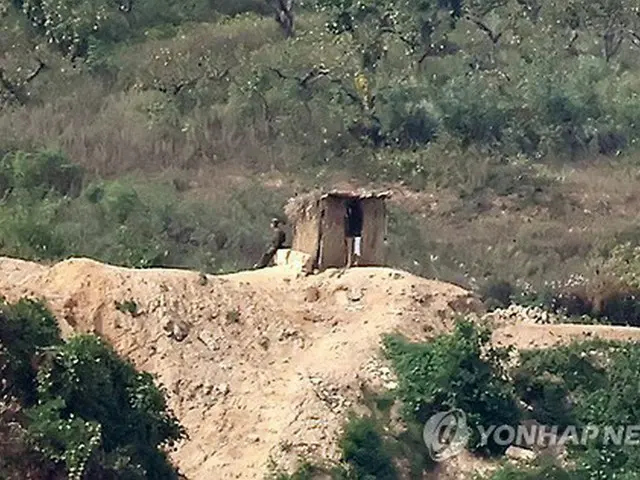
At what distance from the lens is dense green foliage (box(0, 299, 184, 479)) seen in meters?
20.0

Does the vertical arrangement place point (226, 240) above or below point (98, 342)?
below

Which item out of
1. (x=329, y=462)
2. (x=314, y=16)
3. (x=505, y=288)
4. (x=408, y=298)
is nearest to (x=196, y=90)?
(x=314, y=16)

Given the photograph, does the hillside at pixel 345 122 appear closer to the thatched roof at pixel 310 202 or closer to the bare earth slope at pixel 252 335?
the thatched roof at pixel 310 202

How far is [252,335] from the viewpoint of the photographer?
79.7 ft

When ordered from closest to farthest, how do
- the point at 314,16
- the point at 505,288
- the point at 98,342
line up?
the point at 98,342
the point at 505,288
the point at 314,16

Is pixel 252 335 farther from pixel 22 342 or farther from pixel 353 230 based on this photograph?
pixel 22 342

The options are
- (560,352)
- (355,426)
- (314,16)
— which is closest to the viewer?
(355,426)

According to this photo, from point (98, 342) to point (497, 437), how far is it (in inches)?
195

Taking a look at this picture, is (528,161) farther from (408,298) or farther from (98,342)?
(98,342)

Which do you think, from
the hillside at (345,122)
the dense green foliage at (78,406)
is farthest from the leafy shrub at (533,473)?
the hillside at (345,122)

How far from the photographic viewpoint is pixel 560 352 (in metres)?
24.6

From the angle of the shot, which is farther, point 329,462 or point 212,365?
point 212,365

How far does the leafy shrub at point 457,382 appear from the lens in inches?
925

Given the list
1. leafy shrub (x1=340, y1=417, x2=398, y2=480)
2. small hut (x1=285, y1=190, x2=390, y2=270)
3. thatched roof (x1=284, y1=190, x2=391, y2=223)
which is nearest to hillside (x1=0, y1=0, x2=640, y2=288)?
thatched roof (x1=284, y1=190, x2=391, y2=223)
